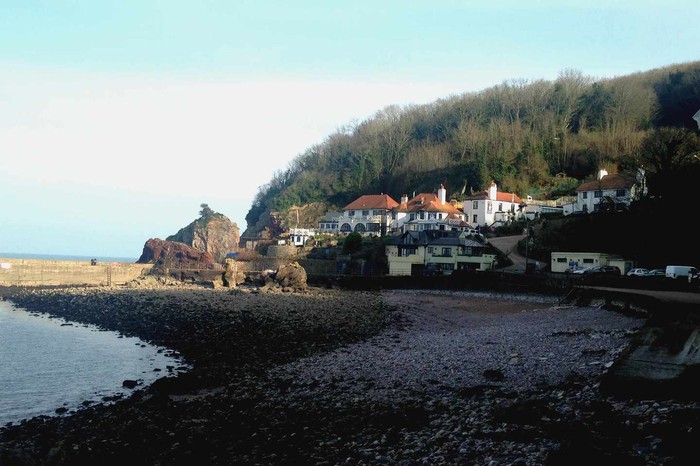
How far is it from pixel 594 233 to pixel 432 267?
54.7 ft

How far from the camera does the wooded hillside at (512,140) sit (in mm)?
84750

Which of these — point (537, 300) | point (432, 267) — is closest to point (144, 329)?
point (537, 300)

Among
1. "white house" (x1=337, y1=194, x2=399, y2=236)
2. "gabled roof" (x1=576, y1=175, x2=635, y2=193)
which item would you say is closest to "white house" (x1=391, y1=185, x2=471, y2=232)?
"white house" (x1=337, y1=194, x2=399, y2=236)

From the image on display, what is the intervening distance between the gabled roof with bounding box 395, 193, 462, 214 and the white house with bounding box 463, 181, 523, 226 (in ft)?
6.29

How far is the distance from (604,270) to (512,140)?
2050 inches

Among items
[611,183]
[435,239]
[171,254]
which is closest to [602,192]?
[611,183]

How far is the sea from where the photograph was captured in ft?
54.7

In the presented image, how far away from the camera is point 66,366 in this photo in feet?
72.3

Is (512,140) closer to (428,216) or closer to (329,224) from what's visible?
(428,216)

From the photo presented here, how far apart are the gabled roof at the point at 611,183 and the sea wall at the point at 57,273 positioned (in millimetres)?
55094

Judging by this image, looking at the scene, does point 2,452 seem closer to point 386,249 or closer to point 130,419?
point 130,419

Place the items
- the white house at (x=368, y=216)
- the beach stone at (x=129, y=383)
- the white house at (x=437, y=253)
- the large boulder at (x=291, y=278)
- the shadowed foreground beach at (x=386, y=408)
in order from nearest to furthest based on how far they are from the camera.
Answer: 1. the shadowed foreground beach at (x=386, y=408)
2. the beach stone at (x=129, y=383)
3. the large boulder at (x=291, y=278)
4. the white house at (x=437, y=253)
5. the white house at (x=368, y=216)

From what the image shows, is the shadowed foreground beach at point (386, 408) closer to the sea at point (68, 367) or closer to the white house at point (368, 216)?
the sea at point (68, 367)

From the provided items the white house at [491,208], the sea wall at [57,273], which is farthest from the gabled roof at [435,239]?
the sea wall at [57,273]
